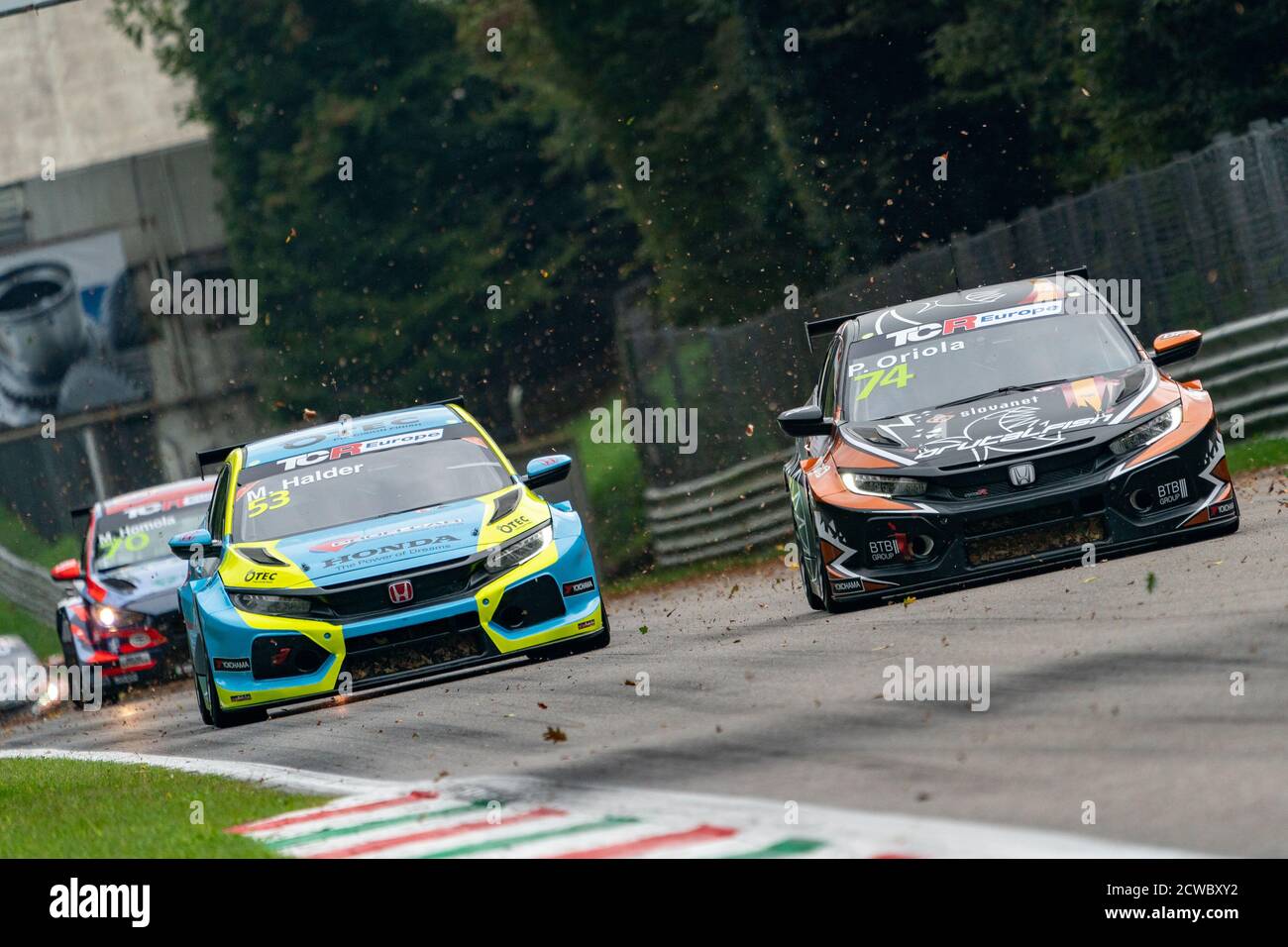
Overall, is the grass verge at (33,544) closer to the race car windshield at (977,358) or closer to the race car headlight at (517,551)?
the race car headlight at (517,551)

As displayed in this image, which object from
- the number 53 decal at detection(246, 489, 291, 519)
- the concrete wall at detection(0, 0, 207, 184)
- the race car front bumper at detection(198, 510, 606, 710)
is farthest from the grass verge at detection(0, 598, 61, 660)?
the race car front bumper at detection(198, 510, 606, 710)

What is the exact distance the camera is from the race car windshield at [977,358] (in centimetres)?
1263

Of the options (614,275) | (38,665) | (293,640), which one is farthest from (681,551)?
(614,275)

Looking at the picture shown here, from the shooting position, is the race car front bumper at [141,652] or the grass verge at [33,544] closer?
the race car front bumper at [141,652]

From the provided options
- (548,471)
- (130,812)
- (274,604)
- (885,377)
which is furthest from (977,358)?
(130,812)

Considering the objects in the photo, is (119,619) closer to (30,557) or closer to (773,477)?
(773,477)

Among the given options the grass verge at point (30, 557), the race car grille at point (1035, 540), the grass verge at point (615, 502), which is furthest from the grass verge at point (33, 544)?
the race car grille at point (1035, 540)

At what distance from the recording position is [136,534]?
2048 centimetres

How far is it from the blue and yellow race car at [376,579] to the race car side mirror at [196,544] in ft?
0.05

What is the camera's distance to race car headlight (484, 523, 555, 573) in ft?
40.3

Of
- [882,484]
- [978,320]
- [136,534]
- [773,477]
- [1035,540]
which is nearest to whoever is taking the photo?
[1035,540]

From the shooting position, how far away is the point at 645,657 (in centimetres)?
1232

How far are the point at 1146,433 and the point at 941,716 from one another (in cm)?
412

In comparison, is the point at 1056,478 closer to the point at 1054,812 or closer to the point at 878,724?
the point at 878,724
